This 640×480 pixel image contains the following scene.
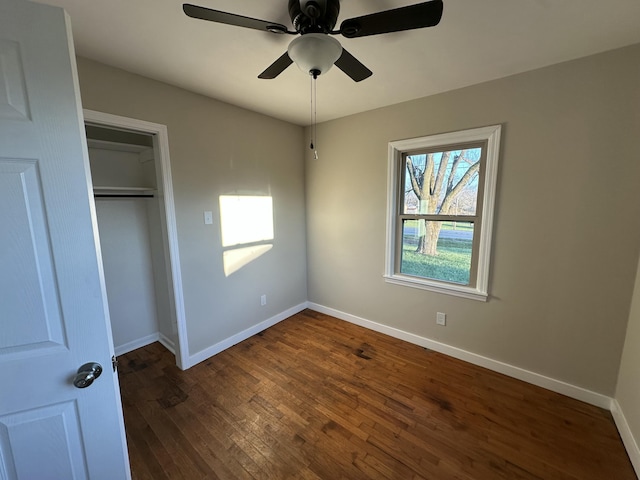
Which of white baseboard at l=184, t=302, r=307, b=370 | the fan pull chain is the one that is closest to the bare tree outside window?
the fan pull chain

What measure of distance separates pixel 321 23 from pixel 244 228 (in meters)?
2.00

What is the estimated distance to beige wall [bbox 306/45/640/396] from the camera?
173 cm

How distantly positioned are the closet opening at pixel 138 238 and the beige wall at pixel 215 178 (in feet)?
0.31

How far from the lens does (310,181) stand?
3404 millimetres

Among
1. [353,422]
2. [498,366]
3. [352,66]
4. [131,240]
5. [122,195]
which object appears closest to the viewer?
[352,66]

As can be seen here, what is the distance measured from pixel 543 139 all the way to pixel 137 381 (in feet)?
12.5

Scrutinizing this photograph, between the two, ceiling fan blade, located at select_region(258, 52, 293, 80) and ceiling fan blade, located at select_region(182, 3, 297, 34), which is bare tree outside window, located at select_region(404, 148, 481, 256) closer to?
ceiling fan blade, located at select_region(258, 52, 293, 80)

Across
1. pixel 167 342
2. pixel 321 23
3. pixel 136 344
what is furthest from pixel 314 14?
pixel 136 344

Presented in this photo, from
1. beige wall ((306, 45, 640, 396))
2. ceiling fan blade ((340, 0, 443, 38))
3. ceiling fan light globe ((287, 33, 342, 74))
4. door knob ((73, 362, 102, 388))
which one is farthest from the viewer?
beige wall ((306, 45, 640, 396))

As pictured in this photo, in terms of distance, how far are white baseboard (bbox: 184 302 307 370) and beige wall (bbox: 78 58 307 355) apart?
5 centimetres

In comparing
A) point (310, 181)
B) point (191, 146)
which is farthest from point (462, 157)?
point (191, 146)

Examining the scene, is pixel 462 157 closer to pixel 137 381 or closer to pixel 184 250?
pixel 184 250

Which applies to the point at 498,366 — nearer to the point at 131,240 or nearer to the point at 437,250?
the point at 437,250

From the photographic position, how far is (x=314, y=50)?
3.79 feet
